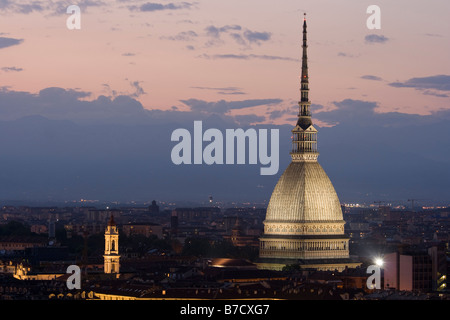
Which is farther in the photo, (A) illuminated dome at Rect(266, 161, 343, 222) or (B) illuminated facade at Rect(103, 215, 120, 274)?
(A) illuminated dome at Rect(266, 161, 343, 222)

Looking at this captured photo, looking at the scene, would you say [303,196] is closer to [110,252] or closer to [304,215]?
[304,215]

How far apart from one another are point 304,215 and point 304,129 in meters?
5.59

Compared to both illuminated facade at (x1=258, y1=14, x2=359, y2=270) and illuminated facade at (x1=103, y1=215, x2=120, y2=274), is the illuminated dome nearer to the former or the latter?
illuminated facade at (x1=258, y1=14, x2=359, y2=270)

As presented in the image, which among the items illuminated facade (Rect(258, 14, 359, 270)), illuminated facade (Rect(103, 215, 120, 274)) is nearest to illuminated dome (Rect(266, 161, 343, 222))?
illuminated facade (Rect(258, 14, 359, 270))

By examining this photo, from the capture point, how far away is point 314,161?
130m

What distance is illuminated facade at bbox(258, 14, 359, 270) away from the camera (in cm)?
12875

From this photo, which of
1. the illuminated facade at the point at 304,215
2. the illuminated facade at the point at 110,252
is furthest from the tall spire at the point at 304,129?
the illuminated facade at the point at 110,252

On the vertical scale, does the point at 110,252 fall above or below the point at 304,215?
below

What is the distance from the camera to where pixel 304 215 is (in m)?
130

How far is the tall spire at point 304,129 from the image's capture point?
129500 millimetres

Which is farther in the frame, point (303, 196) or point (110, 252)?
point (303, 196)

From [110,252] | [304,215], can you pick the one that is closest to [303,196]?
[304,215]
